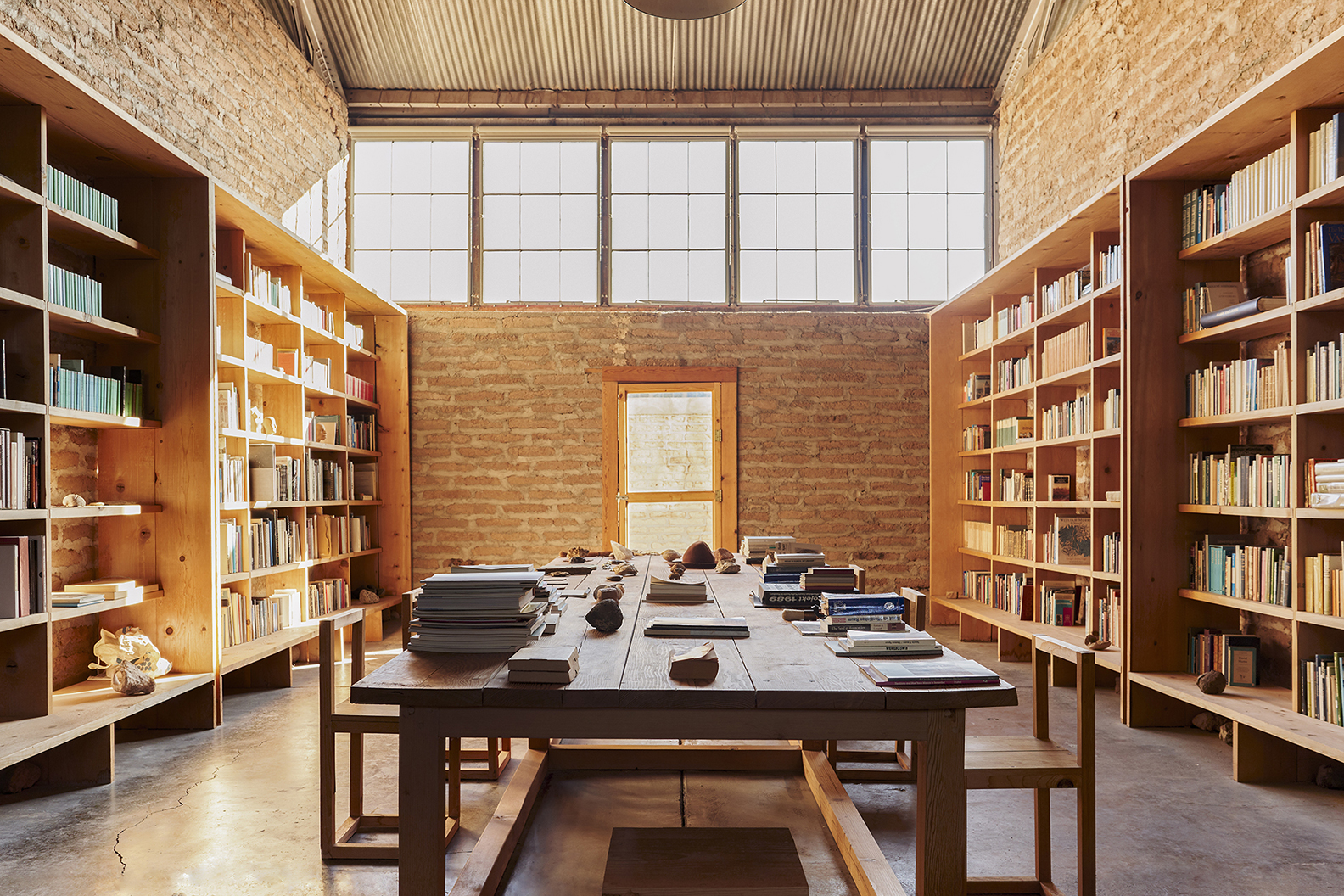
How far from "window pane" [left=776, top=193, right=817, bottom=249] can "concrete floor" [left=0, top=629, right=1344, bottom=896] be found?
17.3 feet

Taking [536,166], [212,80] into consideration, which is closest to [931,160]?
[536,166]

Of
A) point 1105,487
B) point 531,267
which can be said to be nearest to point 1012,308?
point 1105,487

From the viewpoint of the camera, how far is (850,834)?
2740 mm

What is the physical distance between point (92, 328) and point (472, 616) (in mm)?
2874

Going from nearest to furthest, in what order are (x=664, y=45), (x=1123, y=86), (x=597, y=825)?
1. (x=597, y=825)
2. (x=1123, y=86)
3. (x=664, y=45)

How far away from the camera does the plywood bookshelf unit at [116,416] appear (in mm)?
3609

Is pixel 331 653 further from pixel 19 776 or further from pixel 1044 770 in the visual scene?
pixel 1044 770

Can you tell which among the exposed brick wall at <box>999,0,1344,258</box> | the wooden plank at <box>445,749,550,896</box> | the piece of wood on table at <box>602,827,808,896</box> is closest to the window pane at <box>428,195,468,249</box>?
the exposed brick wall at <box>999,0,1344,258</box>

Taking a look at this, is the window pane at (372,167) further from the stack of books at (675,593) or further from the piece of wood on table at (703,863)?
the piece of wood on table at (703,863)

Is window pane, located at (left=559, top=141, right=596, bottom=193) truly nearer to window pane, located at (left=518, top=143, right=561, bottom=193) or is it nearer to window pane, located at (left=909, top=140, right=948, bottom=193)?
window pane, located at (left=518, top=143, right=561, bottom=193)

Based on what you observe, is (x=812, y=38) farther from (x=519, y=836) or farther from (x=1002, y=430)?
(x=519, y=836)

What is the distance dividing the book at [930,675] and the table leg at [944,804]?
0.06 m

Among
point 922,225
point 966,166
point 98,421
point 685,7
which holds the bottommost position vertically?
point 98,421

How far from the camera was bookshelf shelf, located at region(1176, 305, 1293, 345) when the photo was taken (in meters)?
3.83
